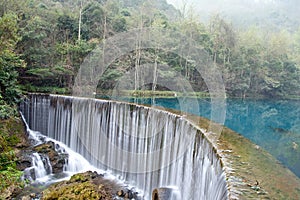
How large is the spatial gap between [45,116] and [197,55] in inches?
705

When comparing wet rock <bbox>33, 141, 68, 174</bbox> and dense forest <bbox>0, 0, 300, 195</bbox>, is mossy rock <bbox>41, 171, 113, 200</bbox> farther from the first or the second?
wet rock <bbox>33, 141, 68, 174</bbox>

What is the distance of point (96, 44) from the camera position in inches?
739

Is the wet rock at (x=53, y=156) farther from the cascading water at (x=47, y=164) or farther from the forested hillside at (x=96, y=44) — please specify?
the forested hillside at (x=96, y=44)

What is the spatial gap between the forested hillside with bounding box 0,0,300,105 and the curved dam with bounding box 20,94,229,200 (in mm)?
2067

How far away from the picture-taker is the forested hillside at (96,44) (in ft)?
47.8

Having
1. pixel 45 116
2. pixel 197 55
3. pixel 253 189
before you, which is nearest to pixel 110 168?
pixel 45 116

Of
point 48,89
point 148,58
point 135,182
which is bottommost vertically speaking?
point 135,182

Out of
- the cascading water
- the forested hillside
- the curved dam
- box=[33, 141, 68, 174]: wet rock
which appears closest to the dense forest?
the forested hillside

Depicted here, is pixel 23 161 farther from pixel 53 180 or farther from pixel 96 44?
pixel 96 44

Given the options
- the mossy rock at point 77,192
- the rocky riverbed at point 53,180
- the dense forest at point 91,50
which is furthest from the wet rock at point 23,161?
the mossy rock at point 77,192

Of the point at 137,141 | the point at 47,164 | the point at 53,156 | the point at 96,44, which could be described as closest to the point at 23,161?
the point at 47,164

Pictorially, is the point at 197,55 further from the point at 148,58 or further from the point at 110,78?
the point at 110,78

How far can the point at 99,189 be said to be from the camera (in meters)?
7.44

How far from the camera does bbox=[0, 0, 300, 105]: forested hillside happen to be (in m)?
14.6
